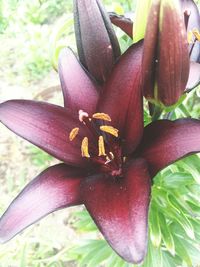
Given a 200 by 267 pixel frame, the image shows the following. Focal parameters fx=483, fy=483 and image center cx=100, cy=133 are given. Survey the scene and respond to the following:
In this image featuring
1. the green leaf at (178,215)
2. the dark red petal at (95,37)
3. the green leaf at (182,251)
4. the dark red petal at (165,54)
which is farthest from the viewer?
the green leaf at (182,251)

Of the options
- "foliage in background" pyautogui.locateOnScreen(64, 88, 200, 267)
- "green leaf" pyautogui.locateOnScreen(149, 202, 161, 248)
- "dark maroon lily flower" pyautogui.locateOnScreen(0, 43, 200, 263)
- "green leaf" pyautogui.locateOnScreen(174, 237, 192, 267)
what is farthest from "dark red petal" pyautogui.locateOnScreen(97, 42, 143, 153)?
"green leaf" pyautogui.locateOnScreen(174, 237, 192, 267)

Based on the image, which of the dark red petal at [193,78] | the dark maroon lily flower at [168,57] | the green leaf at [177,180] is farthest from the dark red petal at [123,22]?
the green leaf at [177,180]

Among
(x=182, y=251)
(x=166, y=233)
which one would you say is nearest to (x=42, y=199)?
(x=166, y=233)

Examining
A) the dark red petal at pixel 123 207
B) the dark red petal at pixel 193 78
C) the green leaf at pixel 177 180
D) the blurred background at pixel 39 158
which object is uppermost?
the dark red petal at pixel 193 78

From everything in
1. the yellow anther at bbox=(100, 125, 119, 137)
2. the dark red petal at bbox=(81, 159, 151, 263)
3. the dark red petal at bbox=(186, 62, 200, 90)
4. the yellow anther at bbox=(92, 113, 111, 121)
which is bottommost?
the dark red petal at bbox=(81, 159, 151, 263)

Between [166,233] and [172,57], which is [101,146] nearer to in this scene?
[172,57]

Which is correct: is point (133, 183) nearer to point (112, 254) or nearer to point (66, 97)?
point (66, 97)

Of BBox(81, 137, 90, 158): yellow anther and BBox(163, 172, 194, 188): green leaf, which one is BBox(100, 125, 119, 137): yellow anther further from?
BBox(163, 172, 194, 188): green leaf

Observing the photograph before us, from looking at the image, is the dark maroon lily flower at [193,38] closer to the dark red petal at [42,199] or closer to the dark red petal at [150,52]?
the dark red petal at [150,52]
